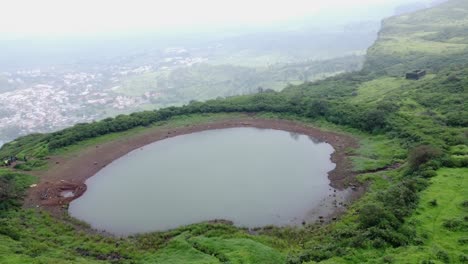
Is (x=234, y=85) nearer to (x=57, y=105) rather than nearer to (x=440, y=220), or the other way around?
(x=57, y=105)

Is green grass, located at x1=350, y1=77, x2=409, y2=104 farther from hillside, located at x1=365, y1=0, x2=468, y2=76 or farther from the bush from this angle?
the bush

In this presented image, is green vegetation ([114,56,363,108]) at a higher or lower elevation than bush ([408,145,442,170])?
higher

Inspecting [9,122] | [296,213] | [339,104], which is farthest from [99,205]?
[9,122]

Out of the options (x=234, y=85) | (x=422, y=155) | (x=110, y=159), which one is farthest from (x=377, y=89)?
(x=234, y=85)

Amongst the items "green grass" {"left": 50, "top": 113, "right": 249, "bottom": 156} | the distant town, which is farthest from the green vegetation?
"green grass" {"left": 50, "top": 113, "right": 249, "bottom": 156}

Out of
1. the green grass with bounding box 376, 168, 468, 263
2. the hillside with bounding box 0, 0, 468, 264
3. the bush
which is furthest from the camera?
the bush

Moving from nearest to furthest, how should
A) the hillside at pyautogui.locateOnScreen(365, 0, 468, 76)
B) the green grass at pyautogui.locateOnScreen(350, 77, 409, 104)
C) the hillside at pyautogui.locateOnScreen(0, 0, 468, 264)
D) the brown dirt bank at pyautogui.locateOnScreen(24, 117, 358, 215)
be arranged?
1. the hillside at pyautogui.locateOnScreen(0, 0, 468, 264)
2. the brown dirt bank at pyautogui.locateOnScreen(24, 117, 358, 215)
3. the green grass at pyautogui.locateOnScreen(350, 77, 409, 104)
4. the hillside at pyautogui.locateOnScreen(365, 0, 468, 76)
